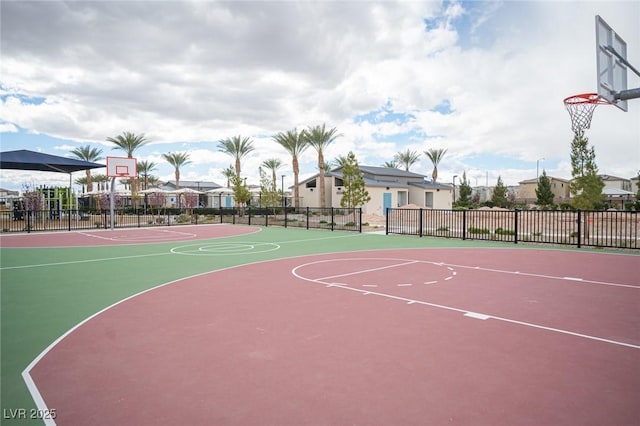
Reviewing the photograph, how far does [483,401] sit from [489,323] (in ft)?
7.66

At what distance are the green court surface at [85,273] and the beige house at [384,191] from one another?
22499mm

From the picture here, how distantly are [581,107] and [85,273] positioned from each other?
57.7 feet

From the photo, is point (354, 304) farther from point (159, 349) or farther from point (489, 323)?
point (159, 349)

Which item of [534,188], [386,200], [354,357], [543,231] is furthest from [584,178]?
[534,188]

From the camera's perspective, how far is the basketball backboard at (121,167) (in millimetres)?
25119

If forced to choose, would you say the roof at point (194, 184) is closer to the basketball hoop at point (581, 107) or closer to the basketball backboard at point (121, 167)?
the basketball backboard at point (121, 167)

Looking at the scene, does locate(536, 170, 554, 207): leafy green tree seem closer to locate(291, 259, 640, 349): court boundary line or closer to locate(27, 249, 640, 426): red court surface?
locate(27, 249, 640, 426): red court surface

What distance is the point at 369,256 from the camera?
12.6m

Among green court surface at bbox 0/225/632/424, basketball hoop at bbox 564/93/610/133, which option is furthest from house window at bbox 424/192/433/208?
green court surface at bbox 0/225/632/424

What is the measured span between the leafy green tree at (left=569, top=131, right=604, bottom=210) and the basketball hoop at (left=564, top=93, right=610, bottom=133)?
32.2 feet

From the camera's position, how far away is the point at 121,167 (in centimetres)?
2606

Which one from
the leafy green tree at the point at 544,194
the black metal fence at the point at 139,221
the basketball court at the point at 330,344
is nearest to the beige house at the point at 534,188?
the leafy green tree at the point at 544,194

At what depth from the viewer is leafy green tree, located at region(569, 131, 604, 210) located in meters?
25.3

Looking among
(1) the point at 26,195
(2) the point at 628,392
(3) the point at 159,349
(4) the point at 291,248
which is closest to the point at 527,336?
(2) the point at 628,392
